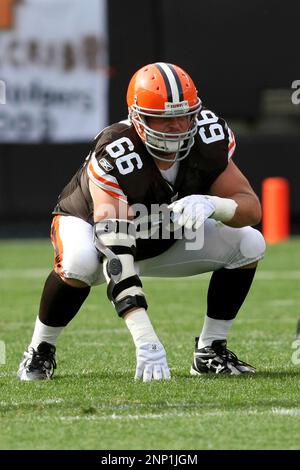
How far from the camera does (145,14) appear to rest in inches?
420

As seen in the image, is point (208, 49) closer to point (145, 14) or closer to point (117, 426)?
point (145, 14)

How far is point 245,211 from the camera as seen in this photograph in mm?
4055

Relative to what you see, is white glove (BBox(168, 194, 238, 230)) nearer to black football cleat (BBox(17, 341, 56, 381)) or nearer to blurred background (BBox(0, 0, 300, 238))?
black football cleat (BBox(17, 341, 56, 381))

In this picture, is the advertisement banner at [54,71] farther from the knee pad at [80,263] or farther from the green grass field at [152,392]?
the knee pad at [80,263]

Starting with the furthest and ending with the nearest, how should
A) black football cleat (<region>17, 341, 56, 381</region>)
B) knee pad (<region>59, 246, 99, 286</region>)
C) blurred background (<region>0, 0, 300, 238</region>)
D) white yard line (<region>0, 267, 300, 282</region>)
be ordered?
blurred background (<region>0, 0, 300, 238</region>), white yard line (<region>0, 267, 300, 282</region>), black football cleat (<region>17, 341, 56, 381</region>), knee pad (<region>59, 246, 99, 286</region>)

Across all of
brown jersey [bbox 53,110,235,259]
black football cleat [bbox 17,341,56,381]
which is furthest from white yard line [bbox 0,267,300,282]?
black football cleat [bbox 17,341,56,381]

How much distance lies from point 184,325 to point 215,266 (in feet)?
5.37

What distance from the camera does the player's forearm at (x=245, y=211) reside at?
404 centimetres

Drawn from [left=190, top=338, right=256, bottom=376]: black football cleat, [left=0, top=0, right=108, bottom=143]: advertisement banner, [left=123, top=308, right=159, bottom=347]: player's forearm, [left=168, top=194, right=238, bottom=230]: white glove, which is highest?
[left=168, top=194, right=238, bottom=230]: white glove

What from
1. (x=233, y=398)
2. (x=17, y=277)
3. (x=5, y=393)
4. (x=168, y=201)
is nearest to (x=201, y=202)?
(x=168, y=201)

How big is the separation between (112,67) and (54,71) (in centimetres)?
55

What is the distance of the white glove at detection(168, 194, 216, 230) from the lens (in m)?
3.84

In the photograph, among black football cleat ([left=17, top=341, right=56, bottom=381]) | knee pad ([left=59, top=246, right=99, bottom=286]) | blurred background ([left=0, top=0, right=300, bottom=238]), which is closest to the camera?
knee pad ([left=59, top=246, right=99, bottom=286])

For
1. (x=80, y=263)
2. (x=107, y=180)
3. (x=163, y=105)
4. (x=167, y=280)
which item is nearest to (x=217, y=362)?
(x=80, y=263)
